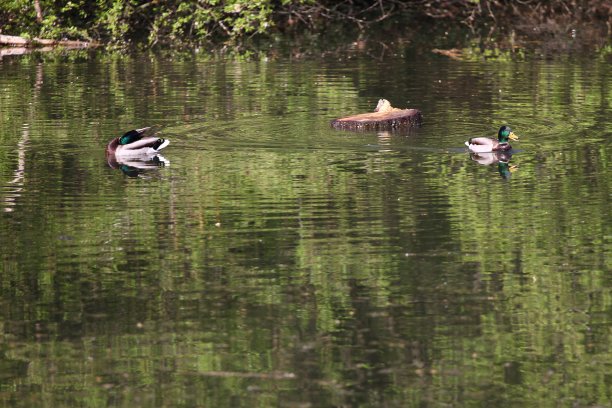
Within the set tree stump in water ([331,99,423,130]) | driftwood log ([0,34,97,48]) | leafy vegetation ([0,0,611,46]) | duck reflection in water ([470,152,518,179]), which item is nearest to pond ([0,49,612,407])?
duck reflection in water ([470,152,518,179])

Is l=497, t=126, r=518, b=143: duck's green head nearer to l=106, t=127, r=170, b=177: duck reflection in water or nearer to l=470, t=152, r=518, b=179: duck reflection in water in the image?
l=470, t=152, r=518, b=179: duck reflection in water

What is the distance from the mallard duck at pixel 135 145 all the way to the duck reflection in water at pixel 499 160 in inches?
147

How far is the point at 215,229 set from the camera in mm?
14125

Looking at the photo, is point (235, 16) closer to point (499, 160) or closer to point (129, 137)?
point (129, 137)

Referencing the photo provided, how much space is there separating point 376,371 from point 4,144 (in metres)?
10.6

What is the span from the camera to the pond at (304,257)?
999 cm

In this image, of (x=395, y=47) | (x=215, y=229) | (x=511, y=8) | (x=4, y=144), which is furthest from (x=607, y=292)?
(x=511, y=8)

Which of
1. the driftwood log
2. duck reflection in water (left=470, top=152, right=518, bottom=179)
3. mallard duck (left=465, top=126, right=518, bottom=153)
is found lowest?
the driftwood log

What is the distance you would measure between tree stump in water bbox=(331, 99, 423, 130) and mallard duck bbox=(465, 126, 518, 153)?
181cm

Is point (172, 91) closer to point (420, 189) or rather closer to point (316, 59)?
point (316, 59)

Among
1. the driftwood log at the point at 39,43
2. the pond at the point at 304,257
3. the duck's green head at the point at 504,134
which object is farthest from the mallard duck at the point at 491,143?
the driftwood log at the point at 39,43

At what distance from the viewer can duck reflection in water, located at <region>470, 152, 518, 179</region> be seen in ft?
56.6

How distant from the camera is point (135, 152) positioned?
18.5 meters

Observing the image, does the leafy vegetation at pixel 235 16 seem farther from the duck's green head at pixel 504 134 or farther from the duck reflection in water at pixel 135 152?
the duck's green head at pixel 504 134
